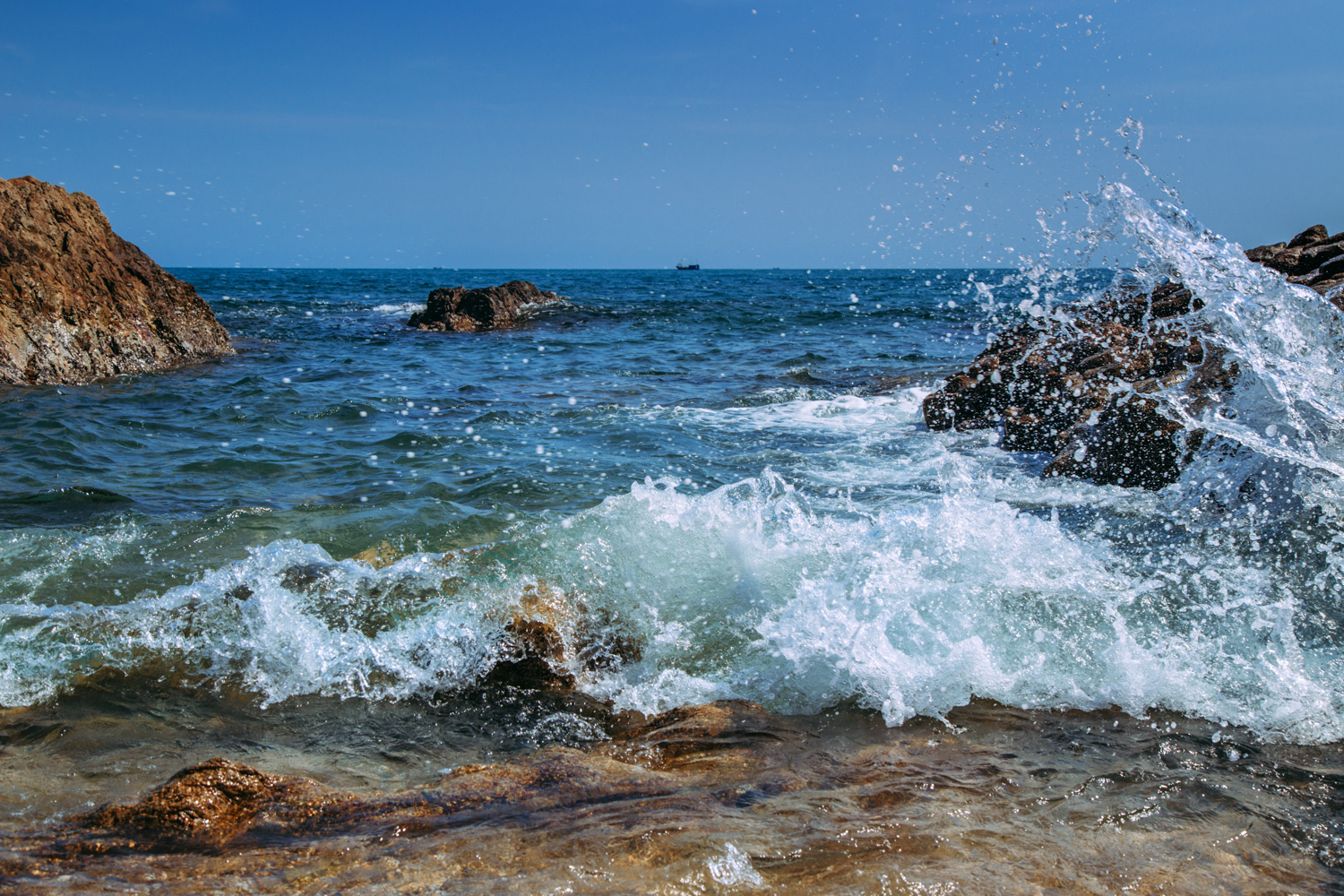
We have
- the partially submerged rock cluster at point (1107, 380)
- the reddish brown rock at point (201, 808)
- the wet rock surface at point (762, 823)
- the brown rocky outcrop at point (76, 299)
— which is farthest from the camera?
the brown rocky outcrop at point (76, 299)

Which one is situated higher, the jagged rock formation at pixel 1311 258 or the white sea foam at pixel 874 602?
the jagged rock formation at pixel 1311 258

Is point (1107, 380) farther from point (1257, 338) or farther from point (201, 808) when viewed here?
point (201, 808)

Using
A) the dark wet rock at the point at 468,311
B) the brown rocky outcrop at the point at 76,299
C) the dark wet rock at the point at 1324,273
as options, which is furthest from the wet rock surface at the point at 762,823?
the dark wet rock at the point at 468,311

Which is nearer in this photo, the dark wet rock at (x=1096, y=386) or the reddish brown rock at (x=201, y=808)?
the reddish brown rock at (x=201, y=808)

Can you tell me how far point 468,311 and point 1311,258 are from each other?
17.8 m

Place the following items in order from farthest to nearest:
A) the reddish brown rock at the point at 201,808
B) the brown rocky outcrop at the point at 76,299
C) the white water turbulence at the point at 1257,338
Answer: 1. the brown rocky outcrop at the point at 76,299
2. the white water turbulence at the point at 1257,338
3. the reddish brown rock at the point at 201,808

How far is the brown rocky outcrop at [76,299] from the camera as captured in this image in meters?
10.4

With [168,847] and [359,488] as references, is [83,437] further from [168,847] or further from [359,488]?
[168,847]

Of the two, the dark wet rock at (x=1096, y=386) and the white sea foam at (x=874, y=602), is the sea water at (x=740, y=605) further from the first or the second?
the dark wet rock at (x=1096, y=386)

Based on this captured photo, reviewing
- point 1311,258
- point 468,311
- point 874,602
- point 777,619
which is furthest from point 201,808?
point 468,311

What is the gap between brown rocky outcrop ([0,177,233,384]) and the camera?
10391 millimetres

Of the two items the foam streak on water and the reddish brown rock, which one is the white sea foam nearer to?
the foam streak on water

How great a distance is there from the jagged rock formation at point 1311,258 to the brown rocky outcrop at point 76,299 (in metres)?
14.1

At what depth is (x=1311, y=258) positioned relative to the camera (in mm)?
9188
